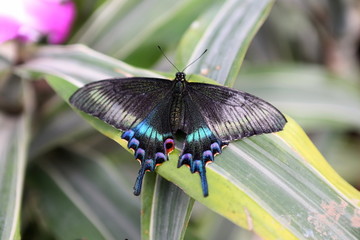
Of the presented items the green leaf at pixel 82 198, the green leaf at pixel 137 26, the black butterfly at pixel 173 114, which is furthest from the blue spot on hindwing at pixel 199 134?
the green leaf at pixel 137 26

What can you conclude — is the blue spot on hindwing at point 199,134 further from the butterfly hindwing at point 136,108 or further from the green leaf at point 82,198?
the green leaf at point 82,198

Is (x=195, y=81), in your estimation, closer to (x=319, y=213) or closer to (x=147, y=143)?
(x=147, y=143)

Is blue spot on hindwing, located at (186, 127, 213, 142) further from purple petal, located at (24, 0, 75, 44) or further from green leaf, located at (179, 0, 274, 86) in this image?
purple petal, located at (24, 0, 75, 44)

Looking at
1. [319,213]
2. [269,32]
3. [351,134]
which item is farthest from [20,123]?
[351,134]

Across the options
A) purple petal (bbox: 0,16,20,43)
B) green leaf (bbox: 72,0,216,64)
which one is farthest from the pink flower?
green leaf (bbox: 72,0,216,64)

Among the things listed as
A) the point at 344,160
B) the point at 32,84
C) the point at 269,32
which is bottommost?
the point at 32,84

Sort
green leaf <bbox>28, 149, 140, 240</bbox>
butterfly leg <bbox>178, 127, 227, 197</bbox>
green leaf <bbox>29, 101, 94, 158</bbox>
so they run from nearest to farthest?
1. butterfly leg <bbox>178, 127, 227, 197</bbox>
2. green leaf <bbox>28, 149, 140, 240</bbox>
3. green leaf <bbox>29, 101, 94, 158</bbox>
